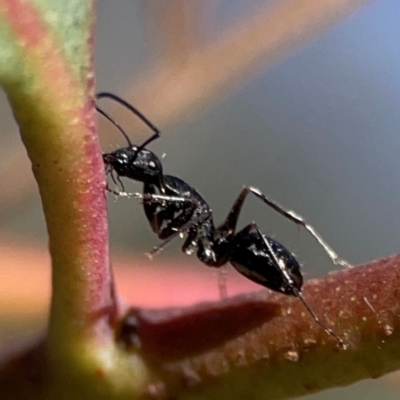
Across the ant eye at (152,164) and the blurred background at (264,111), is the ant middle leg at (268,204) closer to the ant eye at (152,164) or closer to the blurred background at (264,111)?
the ant eye at (152,164)

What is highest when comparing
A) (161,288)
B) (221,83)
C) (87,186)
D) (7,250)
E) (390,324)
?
(221,83)

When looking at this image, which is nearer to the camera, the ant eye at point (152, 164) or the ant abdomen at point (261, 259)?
the ant abdomen at point (261, 259)

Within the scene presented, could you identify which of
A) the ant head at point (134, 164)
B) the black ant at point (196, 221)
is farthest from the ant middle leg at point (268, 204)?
the ant head at point (134, 164)

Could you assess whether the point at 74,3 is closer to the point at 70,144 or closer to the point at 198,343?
the point at 70,144

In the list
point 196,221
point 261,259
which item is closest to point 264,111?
point 196,221

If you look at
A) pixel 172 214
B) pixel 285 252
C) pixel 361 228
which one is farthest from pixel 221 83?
pixel 285 252

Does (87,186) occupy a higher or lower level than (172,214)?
lower
